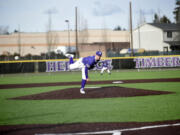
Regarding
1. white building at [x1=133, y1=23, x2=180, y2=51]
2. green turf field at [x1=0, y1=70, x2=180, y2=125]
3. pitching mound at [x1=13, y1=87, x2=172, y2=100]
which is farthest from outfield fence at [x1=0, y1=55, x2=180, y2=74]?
white building at [x1=133, y1=23, x2=180, y2=51]

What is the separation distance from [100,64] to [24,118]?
26634 mm

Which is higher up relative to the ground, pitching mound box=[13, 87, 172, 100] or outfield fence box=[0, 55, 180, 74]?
outfield fence box=[0, 55, 180, 74]

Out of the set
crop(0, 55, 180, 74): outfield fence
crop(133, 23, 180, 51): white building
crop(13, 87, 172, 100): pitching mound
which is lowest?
crop(13, 87, 172, 100): pitching mound

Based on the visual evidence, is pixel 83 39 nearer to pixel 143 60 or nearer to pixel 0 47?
pixel 0 47

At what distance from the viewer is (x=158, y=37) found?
2272 inches

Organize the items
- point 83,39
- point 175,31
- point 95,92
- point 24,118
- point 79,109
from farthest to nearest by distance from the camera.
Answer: point 83,39 < point 175,31 < point 95,92 < point 79,109 < point 24,118

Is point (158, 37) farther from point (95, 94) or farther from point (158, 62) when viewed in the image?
point (95, 94)

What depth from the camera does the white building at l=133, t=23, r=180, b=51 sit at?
2254 inches

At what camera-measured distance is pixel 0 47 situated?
235ft

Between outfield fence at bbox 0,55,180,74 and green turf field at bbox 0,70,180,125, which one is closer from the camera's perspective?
green turf field at bbox 0,70,180,125

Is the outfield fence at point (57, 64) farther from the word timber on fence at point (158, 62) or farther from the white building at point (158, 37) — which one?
the white building at point (158, 37)

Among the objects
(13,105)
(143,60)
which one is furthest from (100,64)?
(13,105)

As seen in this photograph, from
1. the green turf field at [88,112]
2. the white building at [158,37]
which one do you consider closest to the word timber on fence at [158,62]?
the white building at [158,37]

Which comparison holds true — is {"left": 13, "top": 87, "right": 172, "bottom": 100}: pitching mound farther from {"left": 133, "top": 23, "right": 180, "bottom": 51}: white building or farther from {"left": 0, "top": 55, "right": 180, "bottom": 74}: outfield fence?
{"left": 133, "top": 23, "right": 180, "bottom": 51}: white building
